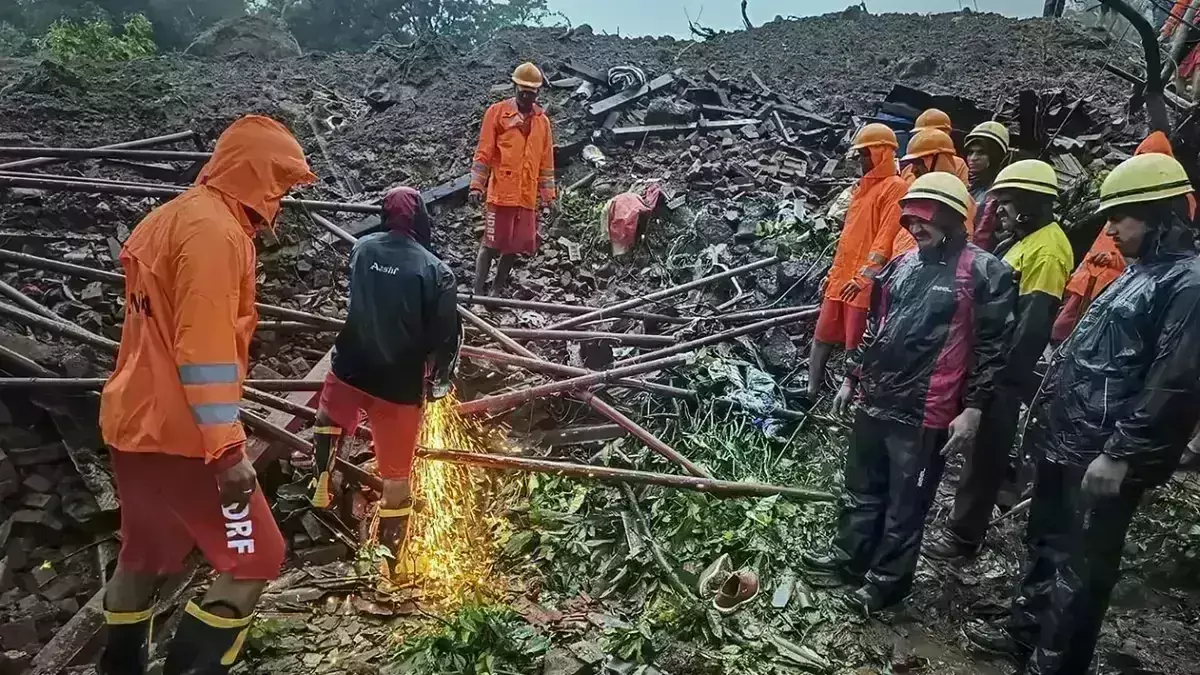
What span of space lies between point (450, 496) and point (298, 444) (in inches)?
41.3

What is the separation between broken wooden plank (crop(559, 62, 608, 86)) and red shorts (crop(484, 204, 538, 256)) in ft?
21.9

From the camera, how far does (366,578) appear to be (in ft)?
13.8

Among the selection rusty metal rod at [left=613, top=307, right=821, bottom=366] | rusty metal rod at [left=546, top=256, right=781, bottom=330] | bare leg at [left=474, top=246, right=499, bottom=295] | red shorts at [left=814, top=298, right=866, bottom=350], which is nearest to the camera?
red shorts at [left=814, top=298, right=866, bottom=350]

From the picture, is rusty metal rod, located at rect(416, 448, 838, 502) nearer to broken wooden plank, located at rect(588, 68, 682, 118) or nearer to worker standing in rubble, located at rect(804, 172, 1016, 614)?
worker standing in rubble, located at rect(804, 172, 1016, 614)

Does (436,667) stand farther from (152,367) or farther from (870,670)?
(870,670)

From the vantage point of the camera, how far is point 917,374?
3777 millimetres

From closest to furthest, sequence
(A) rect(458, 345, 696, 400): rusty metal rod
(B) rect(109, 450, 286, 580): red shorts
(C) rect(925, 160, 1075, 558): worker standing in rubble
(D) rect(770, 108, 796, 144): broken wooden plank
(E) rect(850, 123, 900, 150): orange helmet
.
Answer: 1. (B) rect(109, 450, 286, 580): red shorts
2. (C) rect(925, 160, 1075, 558): worker standing in rubble
3. (E) rect(850, 123, 900, 150): orange helmet
4. (A) rect(458, 345, 696, 400): rusty metal rod
5. (D) rect(770, 108, 796, 144): broken wooden plank

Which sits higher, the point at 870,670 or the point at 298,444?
the point at 298,444

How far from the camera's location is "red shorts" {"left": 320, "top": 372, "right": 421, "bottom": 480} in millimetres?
4164

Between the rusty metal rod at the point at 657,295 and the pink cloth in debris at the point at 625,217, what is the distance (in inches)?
67.1

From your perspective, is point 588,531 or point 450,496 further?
point 450,496

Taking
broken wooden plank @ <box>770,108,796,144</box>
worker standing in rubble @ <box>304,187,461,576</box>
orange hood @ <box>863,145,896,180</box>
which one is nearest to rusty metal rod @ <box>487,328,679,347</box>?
worker standing in rubble @ <box>304,187,461,576</box>

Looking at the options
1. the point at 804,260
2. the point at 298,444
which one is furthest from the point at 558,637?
the point at 804,260

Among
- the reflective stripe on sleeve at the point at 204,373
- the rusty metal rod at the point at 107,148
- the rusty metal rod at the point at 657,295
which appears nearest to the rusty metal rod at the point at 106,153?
the rusty metal rod at the point at 107,148
